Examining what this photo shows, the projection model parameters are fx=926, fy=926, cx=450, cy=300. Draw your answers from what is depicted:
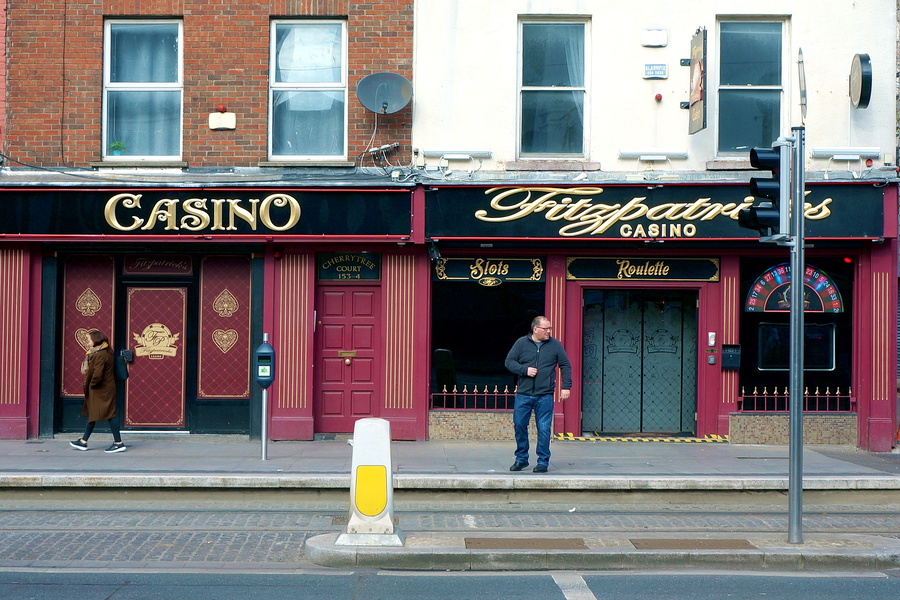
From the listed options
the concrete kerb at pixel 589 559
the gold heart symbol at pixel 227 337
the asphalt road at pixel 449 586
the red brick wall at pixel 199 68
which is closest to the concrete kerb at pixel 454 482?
the concrete kerb at pixel 589 559

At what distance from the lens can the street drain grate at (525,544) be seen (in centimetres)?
762

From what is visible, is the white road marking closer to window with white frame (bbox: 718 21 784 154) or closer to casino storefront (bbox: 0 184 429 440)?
casino storefront (bbox: 0 184 429 440)

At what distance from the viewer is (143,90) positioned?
44.1 ft

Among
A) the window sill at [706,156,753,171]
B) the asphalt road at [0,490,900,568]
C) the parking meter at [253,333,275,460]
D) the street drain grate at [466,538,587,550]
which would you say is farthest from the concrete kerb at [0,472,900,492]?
the window sill at [706,156,753,171]

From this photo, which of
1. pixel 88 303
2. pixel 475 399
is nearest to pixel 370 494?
pixel 475 399

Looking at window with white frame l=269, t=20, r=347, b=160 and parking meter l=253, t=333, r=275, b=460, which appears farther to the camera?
window with white frame l=269, t=20, r=347, b=160

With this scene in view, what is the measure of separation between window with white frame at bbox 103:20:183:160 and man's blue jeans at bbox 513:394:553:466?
6.35 m

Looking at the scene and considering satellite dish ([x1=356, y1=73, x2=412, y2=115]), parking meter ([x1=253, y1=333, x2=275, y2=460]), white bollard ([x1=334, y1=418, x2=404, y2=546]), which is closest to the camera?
white bollard ([x1=334, y1=418, x2=404, y2=546])

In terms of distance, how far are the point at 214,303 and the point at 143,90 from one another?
3255 mm

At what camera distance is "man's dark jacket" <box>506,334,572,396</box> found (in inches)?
428

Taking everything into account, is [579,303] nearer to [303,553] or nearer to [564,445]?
[564,445]

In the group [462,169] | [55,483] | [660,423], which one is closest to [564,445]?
[660,423]

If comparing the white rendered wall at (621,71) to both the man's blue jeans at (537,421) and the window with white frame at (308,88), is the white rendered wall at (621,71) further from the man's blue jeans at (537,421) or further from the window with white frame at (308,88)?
the man's blue jeans at (537,421)

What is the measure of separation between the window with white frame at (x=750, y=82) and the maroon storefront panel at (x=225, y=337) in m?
7.26
